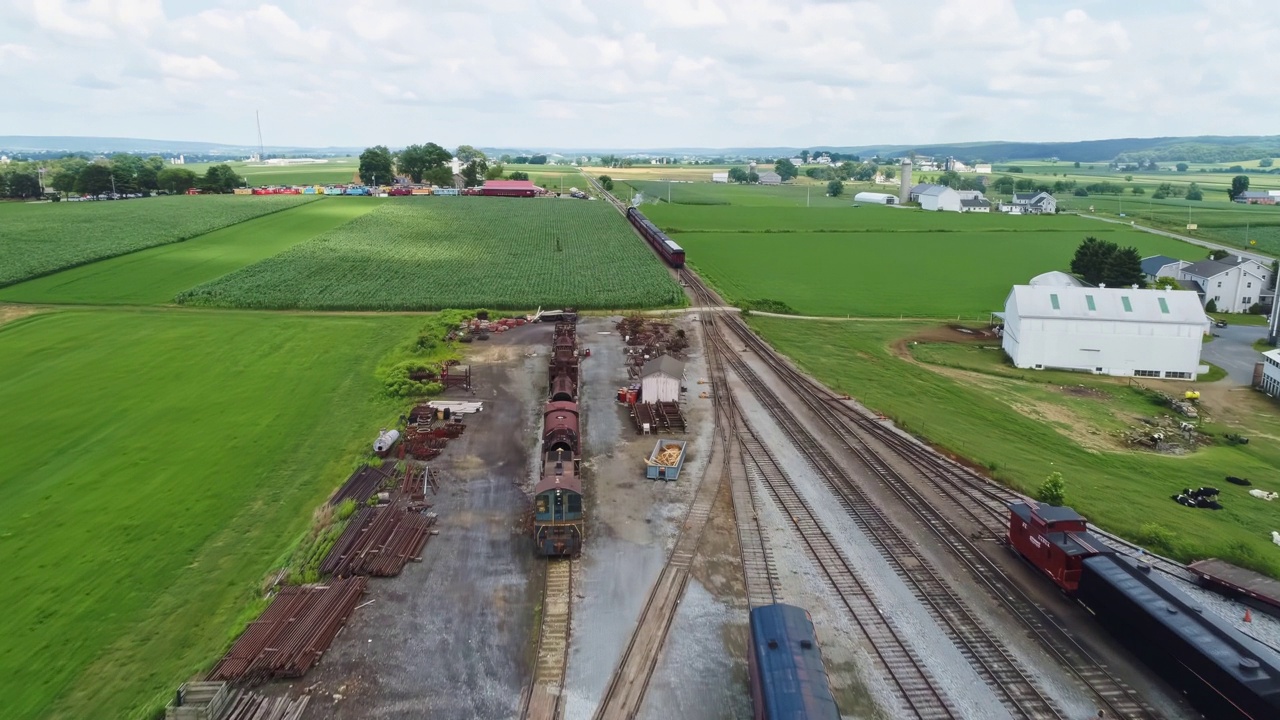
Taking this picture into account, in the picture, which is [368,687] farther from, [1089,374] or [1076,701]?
[1089,374]

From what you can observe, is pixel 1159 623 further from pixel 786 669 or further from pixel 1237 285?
pixel 1237 285

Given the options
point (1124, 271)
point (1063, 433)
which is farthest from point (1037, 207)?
point (1063, 433)

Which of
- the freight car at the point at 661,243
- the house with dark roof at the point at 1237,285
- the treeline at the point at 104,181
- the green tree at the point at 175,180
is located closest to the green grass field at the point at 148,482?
the freight car at the point at 661,243

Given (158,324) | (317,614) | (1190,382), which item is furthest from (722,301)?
(317,614)

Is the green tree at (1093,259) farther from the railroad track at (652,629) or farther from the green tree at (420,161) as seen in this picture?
the green tree at (420,161)

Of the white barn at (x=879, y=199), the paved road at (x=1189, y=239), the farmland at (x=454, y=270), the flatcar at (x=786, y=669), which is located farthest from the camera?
the white barn at (x=879, y=199)

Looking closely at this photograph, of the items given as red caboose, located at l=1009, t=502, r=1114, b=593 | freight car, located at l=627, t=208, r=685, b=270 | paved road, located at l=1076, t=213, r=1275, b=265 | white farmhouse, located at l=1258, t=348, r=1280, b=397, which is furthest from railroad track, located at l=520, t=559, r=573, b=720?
paved road, located at l=1076, t=213, r=1275, b=265
